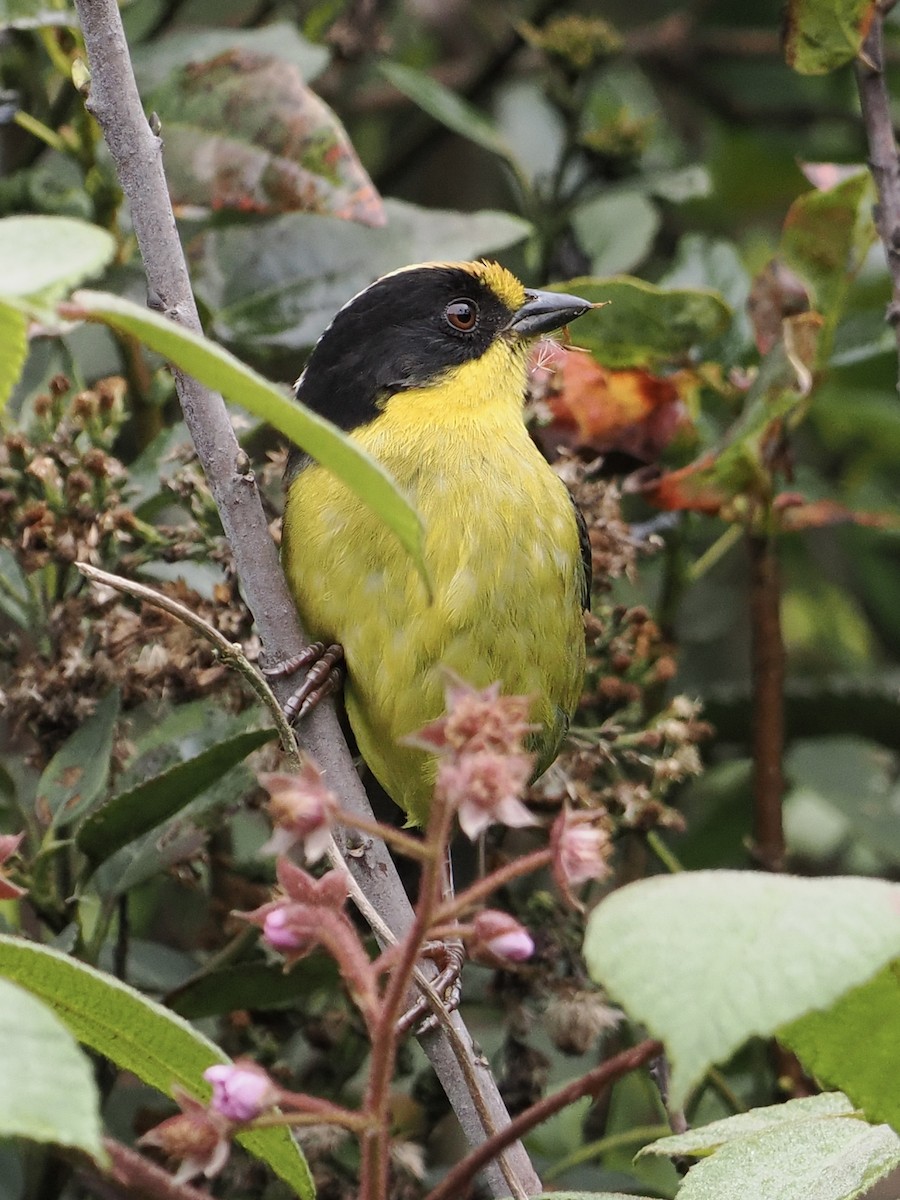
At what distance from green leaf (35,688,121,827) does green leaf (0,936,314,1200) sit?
626 millimetres

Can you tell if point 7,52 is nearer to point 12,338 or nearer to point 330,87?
point 330,87

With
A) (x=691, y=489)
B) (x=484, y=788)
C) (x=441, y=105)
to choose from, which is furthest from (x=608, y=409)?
(x=484, y=788)

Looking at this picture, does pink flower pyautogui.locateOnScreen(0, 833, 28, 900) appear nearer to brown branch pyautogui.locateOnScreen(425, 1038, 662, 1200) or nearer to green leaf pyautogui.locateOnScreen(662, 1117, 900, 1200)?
brown branch pyautogui.locateOnScreen(425, 1038, 662, 1200)

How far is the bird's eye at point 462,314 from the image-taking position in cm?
253

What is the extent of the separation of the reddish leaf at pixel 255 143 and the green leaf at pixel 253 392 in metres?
1.45

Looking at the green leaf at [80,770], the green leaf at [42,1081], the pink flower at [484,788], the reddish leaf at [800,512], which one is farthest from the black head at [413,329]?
the green leaf at [42,1081]

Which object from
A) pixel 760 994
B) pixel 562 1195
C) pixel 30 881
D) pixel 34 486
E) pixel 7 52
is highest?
pixel 7 52

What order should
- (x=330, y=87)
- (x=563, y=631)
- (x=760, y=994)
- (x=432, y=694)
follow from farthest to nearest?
(x=330, y=87), (x=563, y=631), (x=432, y=694), (x=760, y=994)

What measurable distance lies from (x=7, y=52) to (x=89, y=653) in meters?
1.27

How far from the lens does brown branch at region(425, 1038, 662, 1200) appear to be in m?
0.87

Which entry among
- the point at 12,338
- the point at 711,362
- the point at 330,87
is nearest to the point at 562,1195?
the point at 12,338

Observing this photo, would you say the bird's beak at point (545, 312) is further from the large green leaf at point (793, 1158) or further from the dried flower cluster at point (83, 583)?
the large green leaf at point (793, 1158)

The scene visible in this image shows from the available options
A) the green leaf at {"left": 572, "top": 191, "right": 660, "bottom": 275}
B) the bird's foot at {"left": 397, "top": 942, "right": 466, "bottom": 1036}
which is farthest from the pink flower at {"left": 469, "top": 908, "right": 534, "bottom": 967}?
the green leaf at {"left": 572, "top": 191, "right": 660, "bottom": 275}

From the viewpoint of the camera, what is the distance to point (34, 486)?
1.95 m
